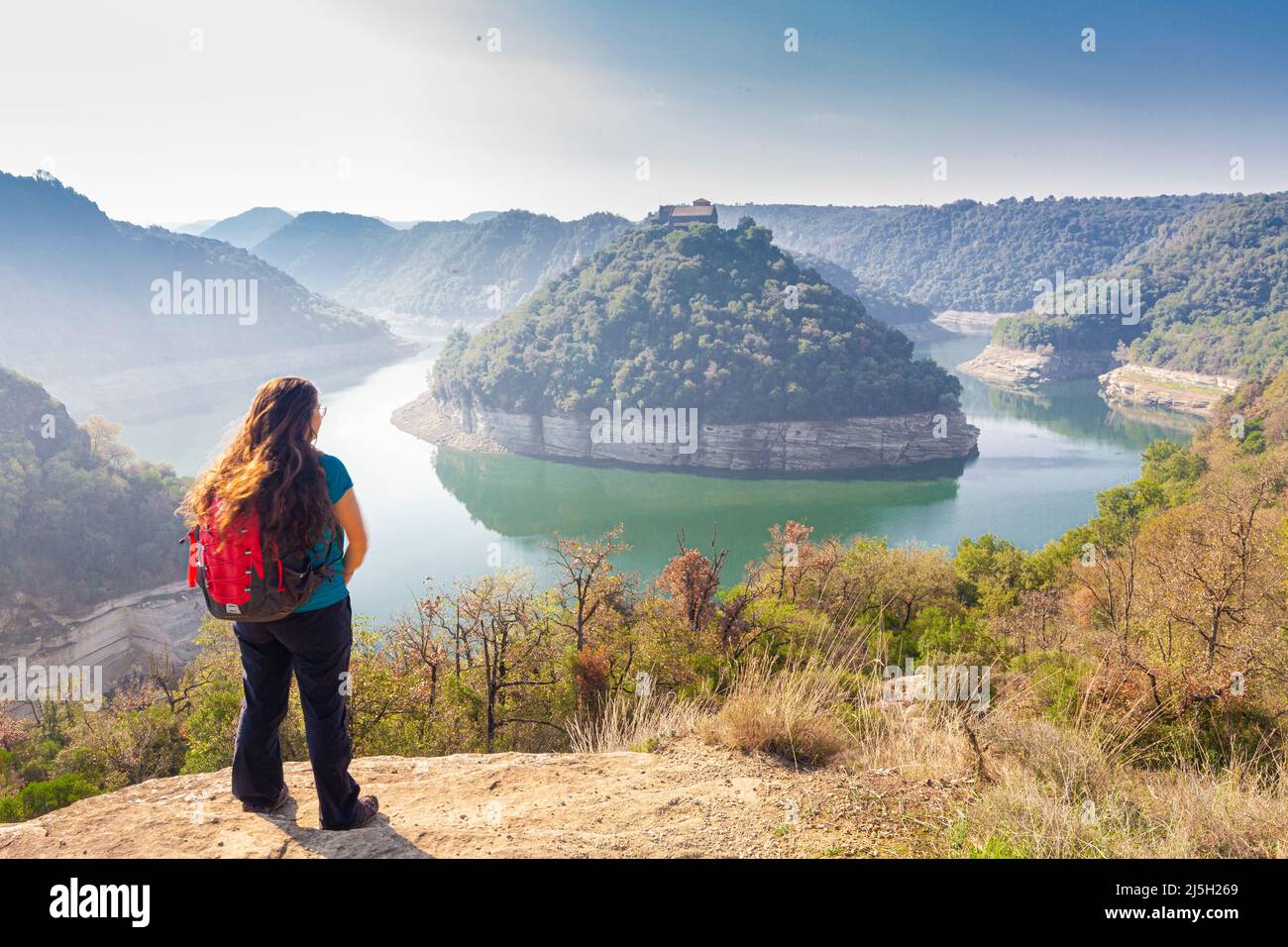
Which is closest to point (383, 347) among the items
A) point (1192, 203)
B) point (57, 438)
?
point (57, 438)

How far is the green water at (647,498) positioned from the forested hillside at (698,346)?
6.27 meters

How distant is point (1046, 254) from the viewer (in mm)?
120625

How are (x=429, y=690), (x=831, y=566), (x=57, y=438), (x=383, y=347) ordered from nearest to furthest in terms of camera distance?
(x=429, y=690) < (x=831, y=566) < (x=57, y=438) < (x=383, y=347)

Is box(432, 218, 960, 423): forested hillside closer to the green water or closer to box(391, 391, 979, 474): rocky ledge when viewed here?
box(391, 391, 979, 474): rocky ledge

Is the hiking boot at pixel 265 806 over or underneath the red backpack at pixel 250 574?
underneath

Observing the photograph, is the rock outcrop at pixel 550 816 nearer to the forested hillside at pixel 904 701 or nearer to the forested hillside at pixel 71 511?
the forested hillside at pixel 904 701

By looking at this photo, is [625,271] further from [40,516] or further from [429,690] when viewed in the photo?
[429,690]

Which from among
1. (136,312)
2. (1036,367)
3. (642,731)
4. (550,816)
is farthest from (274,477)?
(136,312)

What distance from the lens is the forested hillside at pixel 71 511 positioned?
23.5 metres

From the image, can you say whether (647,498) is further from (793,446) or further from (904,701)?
(904,701)

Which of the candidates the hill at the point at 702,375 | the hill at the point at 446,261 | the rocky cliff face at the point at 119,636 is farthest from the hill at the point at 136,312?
the rocky cliff face at the point at 119,636

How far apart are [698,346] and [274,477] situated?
5099 cm
